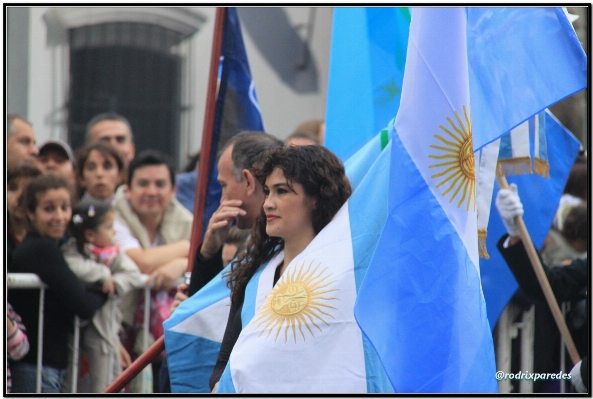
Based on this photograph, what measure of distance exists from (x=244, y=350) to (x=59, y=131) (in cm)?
659

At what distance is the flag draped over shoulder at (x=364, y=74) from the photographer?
5.03 m

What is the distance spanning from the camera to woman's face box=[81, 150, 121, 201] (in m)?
5.60

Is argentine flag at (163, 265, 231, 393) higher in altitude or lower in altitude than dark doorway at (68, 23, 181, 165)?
lower

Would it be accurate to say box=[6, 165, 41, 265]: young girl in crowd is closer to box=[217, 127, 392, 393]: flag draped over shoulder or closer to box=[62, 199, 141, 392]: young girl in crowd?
box=[62, 199, 141, 392]: young girl in crowd

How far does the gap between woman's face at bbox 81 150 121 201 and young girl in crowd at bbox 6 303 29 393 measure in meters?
1.30

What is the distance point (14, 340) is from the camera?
435cm

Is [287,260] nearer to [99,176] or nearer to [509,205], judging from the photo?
[509,205]

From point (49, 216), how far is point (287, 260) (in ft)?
5.54

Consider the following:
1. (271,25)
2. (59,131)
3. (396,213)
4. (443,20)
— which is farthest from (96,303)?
(271,25)

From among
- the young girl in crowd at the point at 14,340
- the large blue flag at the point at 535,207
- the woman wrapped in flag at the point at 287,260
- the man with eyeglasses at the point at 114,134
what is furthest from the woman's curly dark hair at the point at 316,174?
the man with eyeglasses at the point at 114,134

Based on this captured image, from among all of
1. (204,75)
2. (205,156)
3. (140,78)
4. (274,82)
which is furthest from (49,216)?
(274,82)

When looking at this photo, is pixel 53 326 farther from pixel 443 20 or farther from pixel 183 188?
pixel 443 20

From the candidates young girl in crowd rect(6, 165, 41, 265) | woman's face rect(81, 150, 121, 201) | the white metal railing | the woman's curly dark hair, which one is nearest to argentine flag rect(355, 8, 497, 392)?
the woman's curly dark hair

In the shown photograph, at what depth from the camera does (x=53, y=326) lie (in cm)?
458
